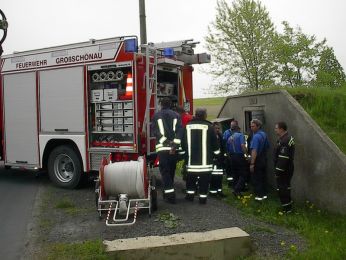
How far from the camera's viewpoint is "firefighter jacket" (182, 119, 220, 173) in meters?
7.46

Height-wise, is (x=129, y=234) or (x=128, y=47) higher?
(x=128, y=47)

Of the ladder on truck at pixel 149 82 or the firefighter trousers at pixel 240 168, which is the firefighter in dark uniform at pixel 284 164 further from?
the ladder on truck at pixel 149 82

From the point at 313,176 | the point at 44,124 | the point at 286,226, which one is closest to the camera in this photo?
the point at 286,226

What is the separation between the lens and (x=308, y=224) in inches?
251

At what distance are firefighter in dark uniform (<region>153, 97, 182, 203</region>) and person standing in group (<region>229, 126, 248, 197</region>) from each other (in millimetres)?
1452

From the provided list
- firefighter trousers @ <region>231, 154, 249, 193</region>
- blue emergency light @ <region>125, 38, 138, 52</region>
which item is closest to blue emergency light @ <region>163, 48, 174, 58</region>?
blue emergency light @ <region>125, 38, 138, 52</region>

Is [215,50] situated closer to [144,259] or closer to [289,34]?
[289,34]

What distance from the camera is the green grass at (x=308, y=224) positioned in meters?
5.16

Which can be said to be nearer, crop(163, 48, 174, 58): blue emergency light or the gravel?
the gravel

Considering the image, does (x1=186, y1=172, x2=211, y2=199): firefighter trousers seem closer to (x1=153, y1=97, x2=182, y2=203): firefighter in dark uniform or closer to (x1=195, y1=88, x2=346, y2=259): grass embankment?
(x1=153, y1=97, x2=182, y2=203): firefighter in dark uniform

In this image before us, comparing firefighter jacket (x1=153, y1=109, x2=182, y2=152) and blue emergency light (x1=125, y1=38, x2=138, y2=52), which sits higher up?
blue emergency light (x1=125, y1=38, x2=138, y2=52)

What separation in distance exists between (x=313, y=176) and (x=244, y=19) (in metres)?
15.6

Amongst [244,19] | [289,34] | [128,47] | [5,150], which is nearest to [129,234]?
[128,47]

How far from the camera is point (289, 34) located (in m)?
19.3
